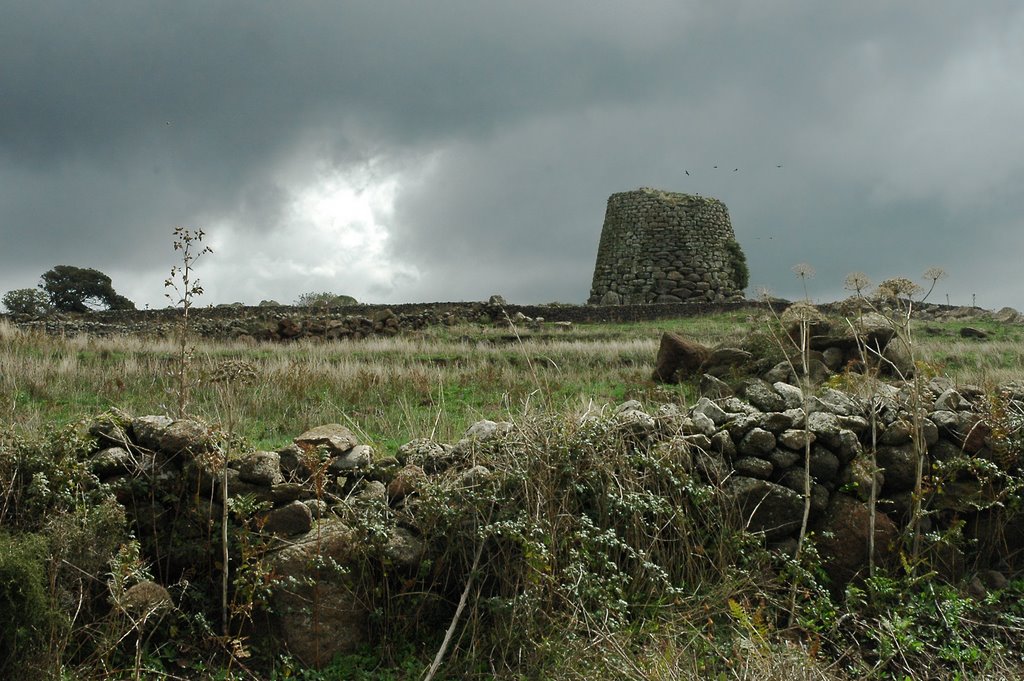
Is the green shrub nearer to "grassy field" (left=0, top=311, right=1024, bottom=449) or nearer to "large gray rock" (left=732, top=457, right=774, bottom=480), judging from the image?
"grassy field" (left=0, top=311, right=1024, bottom=449)

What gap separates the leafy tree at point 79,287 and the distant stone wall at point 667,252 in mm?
22865

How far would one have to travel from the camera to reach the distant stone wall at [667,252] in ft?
97.5

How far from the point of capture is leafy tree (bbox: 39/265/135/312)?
126 feet

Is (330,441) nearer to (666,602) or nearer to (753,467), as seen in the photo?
(666,602)

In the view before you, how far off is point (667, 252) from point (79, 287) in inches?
1067

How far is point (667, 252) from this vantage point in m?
29.8

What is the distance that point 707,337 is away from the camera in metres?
18.1

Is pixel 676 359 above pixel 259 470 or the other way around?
above

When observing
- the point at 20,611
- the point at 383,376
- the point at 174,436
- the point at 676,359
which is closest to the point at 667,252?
the point at 676,359

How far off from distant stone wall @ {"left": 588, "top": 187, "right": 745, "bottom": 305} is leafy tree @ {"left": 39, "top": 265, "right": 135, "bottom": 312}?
2286 cm

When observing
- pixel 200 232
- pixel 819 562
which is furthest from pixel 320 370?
pixel 819 562

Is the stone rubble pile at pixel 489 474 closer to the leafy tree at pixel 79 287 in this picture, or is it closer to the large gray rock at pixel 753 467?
the large gray rock at pixel 753 467

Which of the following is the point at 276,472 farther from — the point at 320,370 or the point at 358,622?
the point at 320,370

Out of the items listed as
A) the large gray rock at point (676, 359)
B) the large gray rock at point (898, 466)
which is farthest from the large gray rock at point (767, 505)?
the large gray rock at point (676, 359)
